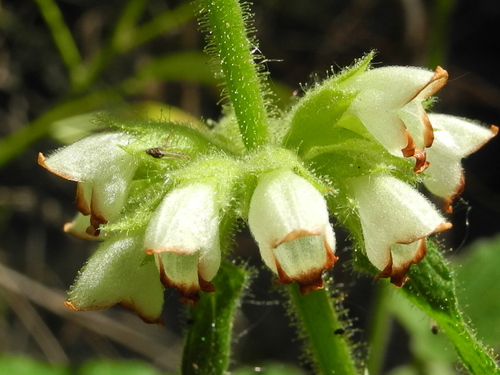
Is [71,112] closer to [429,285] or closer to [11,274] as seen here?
[11,274]

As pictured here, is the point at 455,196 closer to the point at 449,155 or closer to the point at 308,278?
the point at 449,155

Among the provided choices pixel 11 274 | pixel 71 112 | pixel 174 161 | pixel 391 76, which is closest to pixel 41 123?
pixel 71 112

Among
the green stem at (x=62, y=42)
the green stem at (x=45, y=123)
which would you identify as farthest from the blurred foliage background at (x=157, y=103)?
the green stem at (x=45, y=123)

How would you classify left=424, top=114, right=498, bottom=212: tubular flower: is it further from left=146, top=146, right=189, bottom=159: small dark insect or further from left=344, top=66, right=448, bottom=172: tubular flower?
left=146, top=146, right=189, bottom=159: small dark insect

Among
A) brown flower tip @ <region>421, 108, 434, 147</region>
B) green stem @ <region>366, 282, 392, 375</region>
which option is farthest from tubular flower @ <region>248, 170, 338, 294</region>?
green stem @ <region>366, 282, 392, 375</region>

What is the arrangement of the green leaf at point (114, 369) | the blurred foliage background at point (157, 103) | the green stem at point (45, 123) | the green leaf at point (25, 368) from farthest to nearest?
1. the blurred foliage background at point (157, 103)
2. the green stem at point (45, 123)
3. the green leaf at point (114, 369)
4. the green leaf at point (25, 368)

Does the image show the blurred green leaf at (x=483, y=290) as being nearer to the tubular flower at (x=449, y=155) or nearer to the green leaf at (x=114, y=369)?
the tubular flower at (x=449, y=155)

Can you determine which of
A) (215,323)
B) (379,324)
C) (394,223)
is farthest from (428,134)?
(379,324)
